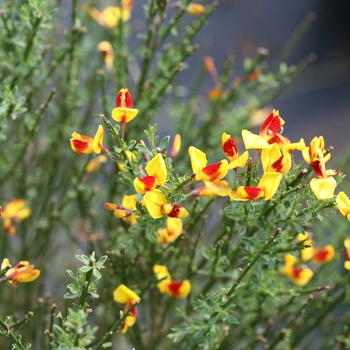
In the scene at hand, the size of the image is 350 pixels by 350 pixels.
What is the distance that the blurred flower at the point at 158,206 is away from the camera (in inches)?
15.9

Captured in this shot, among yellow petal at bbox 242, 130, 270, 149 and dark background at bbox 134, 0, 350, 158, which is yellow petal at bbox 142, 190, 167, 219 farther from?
dark background at bbox 134, 0, 350, 158

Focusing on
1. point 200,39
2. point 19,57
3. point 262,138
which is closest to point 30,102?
point 19,57

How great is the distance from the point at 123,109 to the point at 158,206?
92 mm

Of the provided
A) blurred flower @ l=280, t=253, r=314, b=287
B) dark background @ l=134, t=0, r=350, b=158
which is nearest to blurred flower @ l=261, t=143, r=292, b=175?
blurred flower @ l=280, t=253, r=314, b=287

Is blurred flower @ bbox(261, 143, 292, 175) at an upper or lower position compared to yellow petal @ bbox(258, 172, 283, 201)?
upper

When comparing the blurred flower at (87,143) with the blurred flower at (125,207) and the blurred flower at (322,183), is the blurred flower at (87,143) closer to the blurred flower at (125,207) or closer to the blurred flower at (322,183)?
the blurred flower at (125,207)

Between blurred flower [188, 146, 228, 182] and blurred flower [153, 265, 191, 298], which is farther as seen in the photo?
blurred flower [153, 265, 191, 298]

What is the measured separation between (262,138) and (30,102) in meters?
0.37

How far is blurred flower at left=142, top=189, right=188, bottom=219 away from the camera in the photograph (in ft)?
1.32

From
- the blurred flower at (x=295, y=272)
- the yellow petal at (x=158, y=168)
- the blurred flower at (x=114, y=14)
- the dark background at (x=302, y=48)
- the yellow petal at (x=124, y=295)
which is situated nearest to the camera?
the yellow petal at (x=158, y=168)

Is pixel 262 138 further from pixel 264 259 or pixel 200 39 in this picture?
pixel 200 39

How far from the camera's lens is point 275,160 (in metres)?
0.42

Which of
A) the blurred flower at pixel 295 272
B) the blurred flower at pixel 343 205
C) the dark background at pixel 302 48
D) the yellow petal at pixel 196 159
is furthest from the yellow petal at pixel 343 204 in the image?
the dark background at pixel 302 48

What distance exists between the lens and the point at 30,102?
0.67 m
